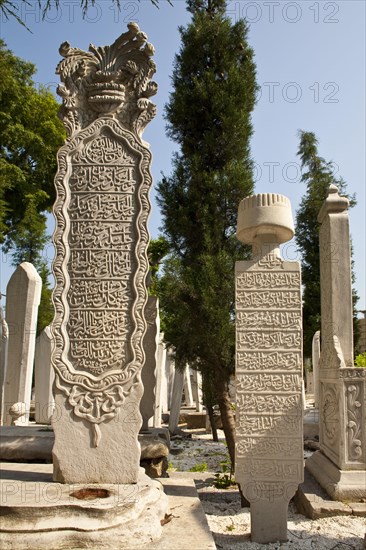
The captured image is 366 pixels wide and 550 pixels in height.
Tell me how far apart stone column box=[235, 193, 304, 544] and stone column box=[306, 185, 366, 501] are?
2.84 feet

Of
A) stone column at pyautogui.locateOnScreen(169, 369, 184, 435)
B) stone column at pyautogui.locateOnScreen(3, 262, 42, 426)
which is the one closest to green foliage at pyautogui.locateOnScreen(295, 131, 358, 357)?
stone column at pyautogui.locateOnScreen(169, 369, 184, 435)

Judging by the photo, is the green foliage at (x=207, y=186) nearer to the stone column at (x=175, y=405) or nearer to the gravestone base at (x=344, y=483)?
the gravestone base at (x=344, y=483)

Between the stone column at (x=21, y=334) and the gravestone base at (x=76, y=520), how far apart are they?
394cm

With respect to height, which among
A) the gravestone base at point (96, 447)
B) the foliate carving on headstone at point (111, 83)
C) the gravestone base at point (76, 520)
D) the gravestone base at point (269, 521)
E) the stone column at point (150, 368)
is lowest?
the gravestone base at point (269, 521)

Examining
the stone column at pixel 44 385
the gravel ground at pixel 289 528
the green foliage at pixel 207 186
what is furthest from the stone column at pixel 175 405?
the gravel ground at pixel 289 528

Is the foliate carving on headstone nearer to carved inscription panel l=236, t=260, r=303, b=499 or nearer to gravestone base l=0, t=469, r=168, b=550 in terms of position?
carved inscription panel l=236, t=260, r=303, b=499

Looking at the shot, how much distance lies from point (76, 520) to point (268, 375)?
2.06 m

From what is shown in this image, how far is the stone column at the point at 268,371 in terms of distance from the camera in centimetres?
405

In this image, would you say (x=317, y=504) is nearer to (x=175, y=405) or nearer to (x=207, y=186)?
(x=207, y=186)

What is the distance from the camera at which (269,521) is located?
3992 millimetres

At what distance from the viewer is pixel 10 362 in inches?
274

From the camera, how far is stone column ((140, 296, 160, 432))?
5125 mm

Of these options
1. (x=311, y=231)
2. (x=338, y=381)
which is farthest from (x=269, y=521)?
(x=311, y=231)

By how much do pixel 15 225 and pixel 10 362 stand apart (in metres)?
10.2
